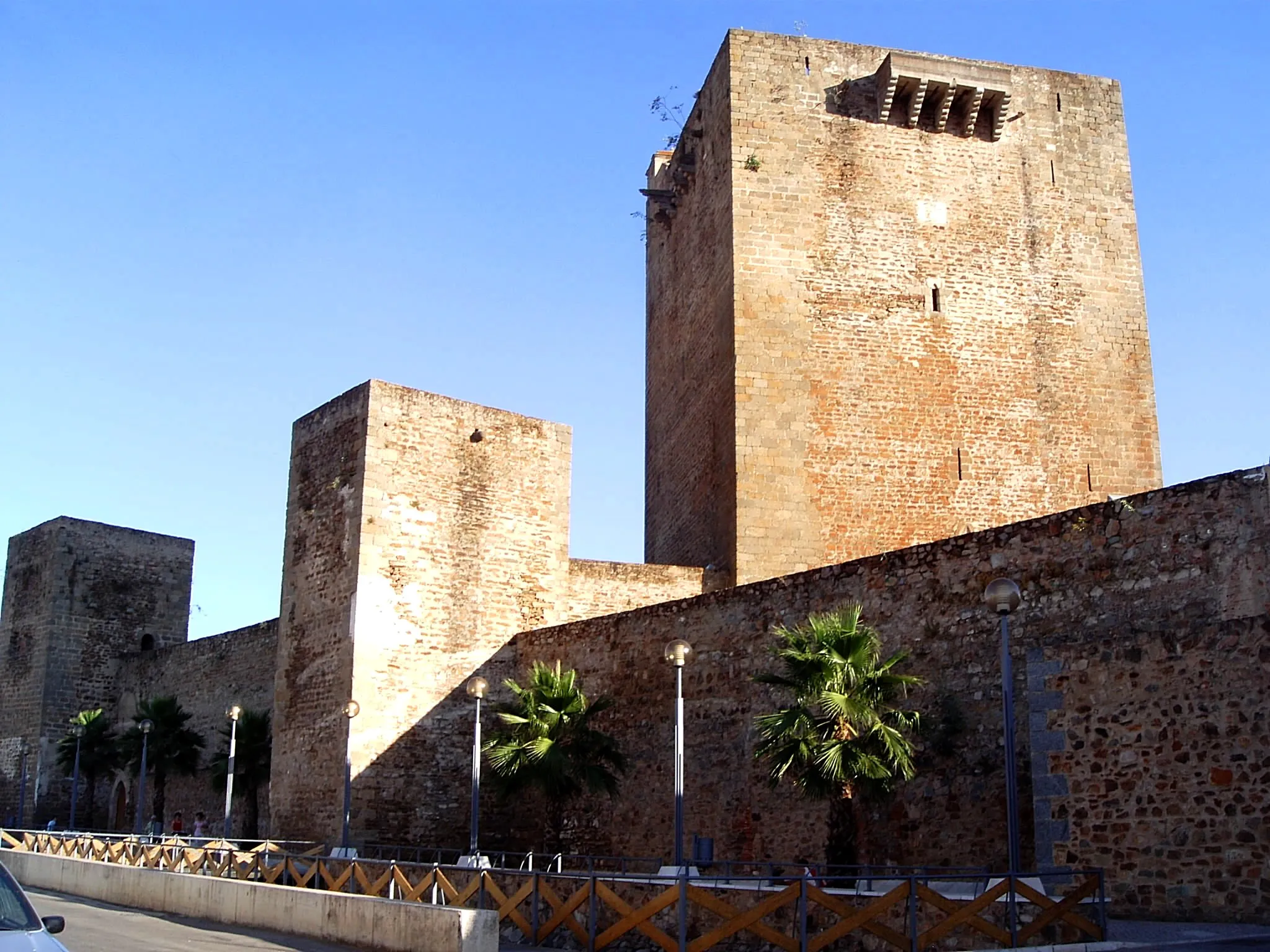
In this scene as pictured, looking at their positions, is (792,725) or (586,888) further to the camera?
(792,725)

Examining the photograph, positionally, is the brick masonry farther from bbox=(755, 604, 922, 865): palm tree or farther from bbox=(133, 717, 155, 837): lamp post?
bbox=(755, 604, 922, 865): palm tree

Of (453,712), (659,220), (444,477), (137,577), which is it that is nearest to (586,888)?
(453,712)

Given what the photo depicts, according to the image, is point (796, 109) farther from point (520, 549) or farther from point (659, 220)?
point (520, 549)

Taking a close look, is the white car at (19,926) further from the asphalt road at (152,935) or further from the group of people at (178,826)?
the group of people at (178,826)

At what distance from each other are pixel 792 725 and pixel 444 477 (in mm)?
9091

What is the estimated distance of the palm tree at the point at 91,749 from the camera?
32.2 metres

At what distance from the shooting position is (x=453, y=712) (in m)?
19.3

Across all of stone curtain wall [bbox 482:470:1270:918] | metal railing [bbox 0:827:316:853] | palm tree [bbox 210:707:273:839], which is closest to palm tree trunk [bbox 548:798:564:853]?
stone curtain wall [bbox 482:470:1270:918]

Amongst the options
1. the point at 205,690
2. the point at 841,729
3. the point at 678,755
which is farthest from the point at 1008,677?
the point at 205,690

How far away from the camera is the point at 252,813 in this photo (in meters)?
25.0

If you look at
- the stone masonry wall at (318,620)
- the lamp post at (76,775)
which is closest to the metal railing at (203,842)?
the stone masonry wall at (318,620)

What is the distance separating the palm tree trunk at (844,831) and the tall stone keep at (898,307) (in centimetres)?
852

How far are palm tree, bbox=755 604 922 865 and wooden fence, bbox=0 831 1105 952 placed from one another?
0.72 metres

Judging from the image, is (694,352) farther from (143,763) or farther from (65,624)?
(65,624)
